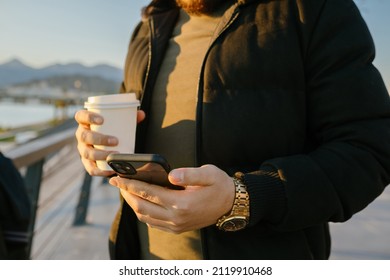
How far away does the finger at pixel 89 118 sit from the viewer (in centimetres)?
83

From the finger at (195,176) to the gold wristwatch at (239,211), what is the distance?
8 centimetres

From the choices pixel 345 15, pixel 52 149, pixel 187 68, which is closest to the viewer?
pixel 345 15

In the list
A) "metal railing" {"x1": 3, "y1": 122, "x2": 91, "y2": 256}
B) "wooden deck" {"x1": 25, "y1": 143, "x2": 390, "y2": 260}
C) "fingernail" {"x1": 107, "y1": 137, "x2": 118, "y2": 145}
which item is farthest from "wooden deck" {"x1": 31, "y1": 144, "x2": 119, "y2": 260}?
"fingernail" {"x1": 107, "y1": 137, "x2": 118, "y2": 145}

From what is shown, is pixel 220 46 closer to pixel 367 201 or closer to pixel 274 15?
pixel 274 15

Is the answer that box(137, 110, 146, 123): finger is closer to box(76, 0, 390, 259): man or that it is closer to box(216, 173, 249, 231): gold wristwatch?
box(76, 0, 390, 259): man

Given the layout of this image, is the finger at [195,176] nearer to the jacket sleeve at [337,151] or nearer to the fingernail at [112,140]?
the jacket sleeve at [337,151]

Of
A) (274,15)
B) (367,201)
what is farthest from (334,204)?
(274,15)

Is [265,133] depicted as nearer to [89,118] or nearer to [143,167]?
[143,167]

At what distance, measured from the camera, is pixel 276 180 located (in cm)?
74

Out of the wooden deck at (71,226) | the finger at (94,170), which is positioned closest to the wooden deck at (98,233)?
the wooden deck at (71,226)

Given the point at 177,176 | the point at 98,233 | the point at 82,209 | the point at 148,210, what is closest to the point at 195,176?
the point at 177,176

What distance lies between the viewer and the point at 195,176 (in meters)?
0.62
